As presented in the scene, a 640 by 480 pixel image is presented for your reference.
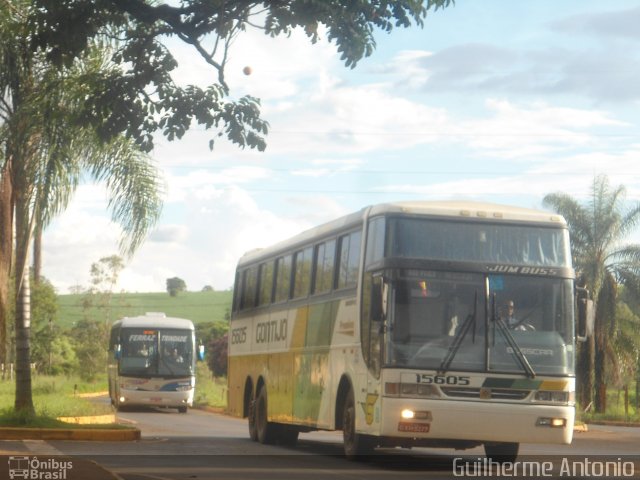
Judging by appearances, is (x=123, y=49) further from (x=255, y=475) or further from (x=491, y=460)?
(x=491, y=460)

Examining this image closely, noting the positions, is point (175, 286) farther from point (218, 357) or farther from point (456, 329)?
point (456, 329)

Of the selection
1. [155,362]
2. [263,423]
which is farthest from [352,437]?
[155,362]

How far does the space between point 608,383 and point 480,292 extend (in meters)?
31.0

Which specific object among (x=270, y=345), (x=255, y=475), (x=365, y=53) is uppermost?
(x=365, y=53)

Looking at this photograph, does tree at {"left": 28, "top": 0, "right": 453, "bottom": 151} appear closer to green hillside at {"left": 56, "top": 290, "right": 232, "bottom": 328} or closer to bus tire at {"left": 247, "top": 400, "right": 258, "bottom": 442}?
bus tire at {"left": 247, "top": 400, "right": 258, "bottom": 442}

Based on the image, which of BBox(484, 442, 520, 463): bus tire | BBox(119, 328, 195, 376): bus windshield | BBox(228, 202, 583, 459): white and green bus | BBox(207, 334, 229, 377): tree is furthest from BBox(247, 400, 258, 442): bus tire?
BBox(207, 334, 229, 377): tree

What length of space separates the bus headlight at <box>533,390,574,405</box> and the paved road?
2.93ft

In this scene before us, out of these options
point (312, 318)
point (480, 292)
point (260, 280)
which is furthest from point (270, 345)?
point (480, 292)

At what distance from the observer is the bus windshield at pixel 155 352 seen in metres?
41.1

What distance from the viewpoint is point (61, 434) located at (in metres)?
20.8

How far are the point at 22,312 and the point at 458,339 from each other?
30.3 ft

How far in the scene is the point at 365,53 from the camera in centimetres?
1373

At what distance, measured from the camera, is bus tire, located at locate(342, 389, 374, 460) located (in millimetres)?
16969

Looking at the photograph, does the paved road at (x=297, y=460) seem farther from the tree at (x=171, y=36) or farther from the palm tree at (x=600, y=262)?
the palm tree at (x=600, y=262)
